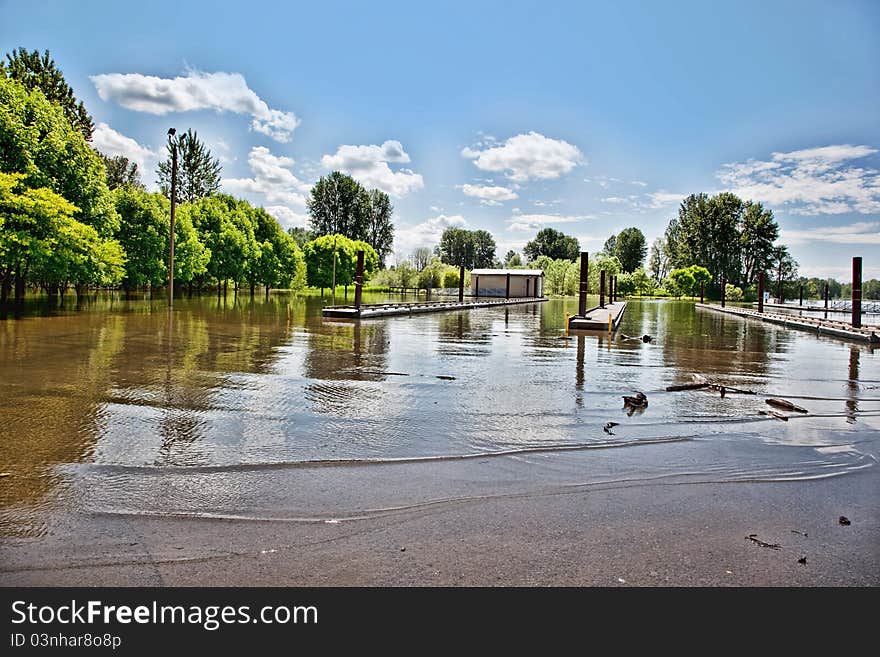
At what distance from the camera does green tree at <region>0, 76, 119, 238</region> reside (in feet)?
83.0

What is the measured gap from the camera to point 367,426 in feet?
22.0

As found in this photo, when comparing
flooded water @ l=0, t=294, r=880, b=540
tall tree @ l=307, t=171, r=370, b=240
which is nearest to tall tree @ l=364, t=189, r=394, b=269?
tall tree @ l=307, t=171, r=370, b=240

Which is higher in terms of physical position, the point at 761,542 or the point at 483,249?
the point at 483,249

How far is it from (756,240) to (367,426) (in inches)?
3852

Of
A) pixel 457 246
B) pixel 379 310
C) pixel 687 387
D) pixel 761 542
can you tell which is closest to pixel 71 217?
pixel 379 310

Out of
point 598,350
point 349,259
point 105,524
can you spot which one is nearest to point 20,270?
point 598,350

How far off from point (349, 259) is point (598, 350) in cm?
6302

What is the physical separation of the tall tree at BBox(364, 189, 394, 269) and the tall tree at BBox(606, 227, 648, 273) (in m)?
43.2

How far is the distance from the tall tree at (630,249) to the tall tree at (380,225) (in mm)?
43224

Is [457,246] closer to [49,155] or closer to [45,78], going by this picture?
[45,78]

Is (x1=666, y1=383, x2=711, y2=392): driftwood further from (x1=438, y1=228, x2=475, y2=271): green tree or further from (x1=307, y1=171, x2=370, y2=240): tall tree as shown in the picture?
(x1=438, y1=228, x2=475, y2=271): green tree

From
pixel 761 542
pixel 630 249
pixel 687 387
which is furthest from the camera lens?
pixel 630 249

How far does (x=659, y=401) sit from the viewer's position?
8500 mm

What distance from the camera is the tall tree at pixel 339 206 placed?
93812mm
